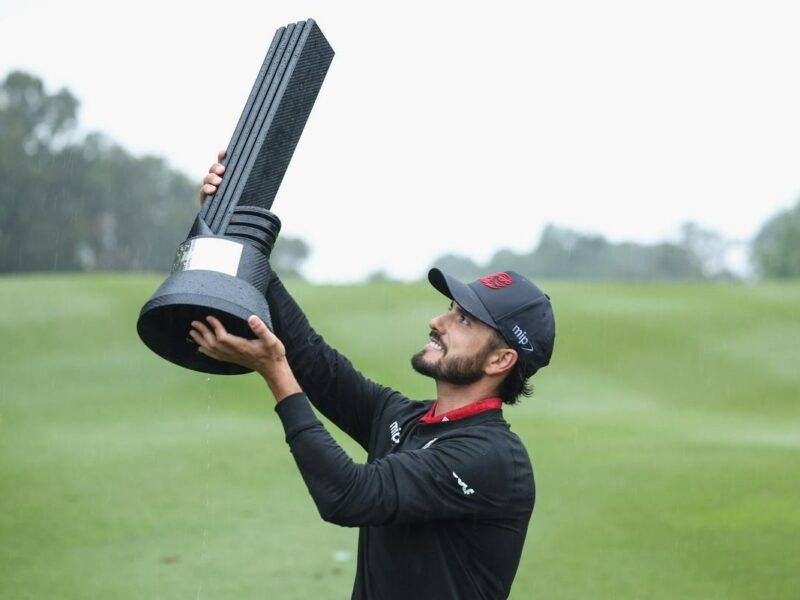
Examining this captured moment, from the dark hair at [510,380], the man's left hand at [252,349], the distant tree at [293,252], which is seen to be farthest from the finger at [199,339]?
the distant tree at [293,252]

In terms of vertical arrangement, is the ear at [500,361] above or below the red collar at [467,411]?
above

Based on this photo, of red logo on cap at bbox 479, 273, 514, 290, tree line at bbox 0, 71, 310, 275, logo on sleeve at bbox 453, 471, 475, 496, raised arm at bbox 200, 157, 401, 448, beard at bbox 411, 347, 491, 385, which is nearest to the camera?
logo on sleeve at bbox 453, 471, 475, 496

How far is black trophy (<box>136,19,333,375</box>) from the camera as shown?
2488mm

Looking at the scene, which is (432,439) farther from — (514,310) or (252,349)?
(252,349)

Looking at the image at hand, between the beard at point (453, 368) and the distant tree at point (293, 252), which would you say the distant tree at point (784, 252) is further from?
the beard at point (453, 368)

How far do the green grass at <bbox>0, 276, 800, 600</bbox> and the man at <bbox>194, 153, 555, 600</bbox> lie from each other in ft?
9.14

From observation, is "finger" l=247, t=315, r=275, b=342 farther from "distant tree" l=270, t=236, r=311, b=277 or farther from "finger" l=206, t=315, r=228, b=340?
"distant tree" l=270, t=236, r=311, b=277

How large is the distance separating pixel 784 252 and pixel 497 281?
171 ft

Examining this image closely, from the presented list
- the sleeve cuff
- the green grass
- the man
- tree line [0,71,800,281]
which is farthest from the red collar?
tree line [0,71,800,281]

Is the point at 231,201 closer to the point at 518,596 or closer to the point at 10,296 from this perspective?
the point at 518,596

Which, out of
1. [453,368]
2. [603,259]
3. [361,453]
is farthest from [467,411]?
[603,259]

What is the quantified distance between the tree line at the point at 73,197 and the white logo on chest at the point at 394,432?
156 feet

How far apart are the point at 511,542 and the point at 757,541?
13.9ft

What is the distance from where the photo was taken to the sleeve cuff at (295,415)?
→ 2586 millimetres
